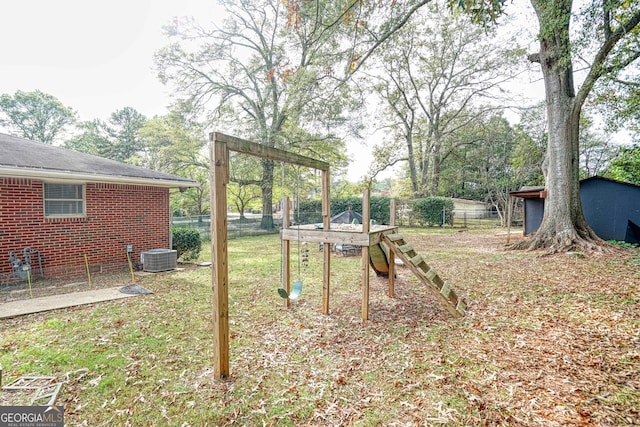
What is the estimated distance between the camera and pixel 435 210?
67.4 feet

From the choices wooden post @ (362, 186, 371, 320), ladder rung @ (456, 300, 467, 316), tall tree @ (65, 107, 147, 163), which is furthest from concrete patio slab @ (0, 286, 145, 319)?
tall tree @ (65, 107, 147, 163)

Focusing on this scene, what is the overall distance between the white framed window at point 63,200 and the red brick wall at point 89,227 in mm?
134

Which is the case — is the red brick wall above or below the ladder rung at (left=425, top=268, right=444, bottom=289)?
above

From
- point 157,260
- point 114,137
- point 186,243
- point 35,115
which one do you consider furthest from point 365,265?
point 35,115

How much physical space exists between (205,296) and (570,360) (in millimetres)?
5637

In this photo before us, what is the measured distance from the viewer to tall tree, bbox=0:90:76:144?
32031 millimetres

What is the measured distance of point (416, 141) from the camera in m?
27.1

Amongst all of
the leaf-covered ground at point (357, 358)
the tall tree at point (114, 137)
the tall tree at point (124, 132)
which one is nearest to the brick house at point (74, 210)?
the leaf-covered ground at point (357, 358)

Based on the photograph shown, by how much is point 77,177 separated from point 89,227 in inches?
54.6

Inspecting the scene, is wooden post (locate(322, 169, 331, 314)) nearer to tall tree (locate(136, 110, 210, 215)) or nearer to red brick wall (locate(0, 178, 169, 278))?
red brick wall (locate(0, 178, 169, 278))

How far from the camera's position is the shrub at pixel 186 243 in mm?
9242

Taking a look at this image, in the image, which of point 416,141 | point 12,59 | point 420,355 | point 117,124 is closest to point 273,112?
point 416,141

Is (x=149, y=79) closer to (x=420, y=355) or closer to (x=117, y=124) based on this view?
(x=420, y=355)

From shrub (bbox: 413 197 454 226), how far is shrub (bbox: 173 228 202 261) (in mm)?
16406
